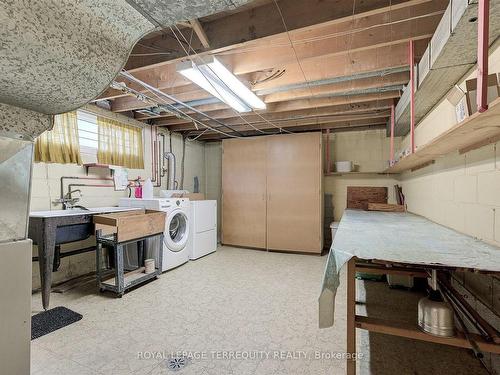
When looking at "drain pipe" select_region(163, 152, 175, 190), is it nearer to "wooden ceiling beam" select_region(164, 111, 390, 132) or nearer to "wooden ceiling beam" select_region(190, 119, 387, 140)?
"wooden ceiling beam" select_region(164, 111, 390, 132)

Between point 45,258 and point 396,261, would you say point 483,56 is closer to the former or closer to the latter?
point 396,261

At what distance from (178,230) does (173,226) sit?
0.10 m

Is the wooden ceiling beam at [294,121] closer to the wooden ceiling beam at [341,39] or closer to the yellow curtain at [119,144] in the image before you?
the yellow curtain at [119,144]

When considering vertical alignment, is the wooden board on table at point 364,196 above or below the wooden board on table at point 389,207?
above

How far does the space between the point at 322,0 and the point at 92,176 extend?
131 inches

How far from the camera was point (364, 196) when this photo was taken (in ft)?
15.1

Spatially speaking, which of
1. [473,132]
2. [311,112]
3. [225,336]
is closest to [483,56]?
[473,132]

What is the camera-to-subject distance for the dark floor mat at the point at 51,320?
1.99 m

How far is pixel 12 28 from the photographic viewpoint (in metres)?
0.75

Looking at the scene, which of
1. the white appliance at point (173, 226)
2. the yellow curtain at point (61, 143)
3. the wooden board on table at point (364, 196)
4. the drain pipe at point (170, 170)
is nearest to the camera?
the yellow curtain at point (61, 143)

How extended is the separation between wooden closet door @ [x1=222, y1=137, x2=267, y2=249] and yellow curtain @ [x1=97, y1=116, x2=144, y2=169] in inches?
65.3

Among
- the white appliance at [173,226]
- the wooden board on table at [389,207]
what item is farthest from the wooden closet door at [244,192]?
the wooden board on table at [389,207]

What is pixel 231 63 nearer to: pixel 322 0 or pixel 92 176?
pixel 322 0

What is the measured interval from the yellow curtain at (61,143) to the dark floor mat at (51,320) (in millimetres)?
1637
